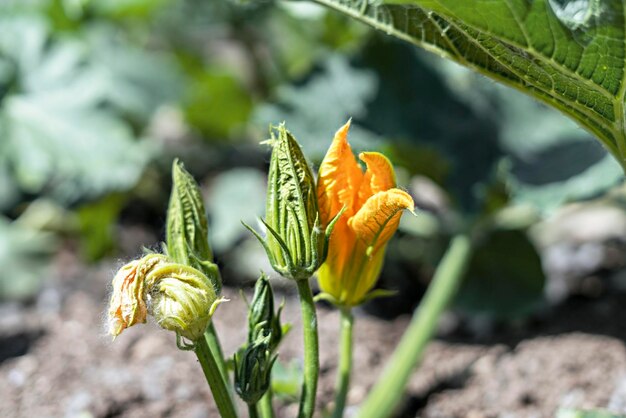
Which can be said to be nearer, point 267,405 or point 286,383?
point 267,405

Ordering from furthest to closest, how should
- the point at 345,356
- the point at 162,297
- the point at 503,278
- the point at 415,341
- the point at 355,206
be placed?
the point at 503,278
the point at 415,341
the point at 345,356
the point at 355,206
the point at 162,297

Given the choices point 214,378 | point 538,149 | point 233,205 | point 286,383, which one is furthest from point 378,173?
point 233,205

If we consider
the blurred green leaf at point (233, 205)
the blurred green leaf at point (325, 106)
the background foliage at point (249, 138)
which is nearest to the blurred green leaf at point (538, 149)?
the background foliage at point (249, 138)

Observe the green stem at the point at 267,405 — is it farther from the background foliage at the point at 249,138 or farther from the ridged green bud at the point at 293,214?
the background foliage at the point at 249,138

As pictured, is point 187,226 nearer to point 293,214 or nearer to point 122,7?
point 293,214

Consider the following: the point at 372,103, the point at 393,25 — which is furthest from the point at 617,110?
the point at 372,103

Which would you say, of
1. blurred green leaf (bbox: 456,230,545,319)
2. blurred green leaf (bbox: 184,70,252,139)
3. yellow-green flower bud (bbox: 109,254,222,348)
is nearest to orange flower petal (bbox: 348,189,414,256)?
yellow-green flower bud (bbox: 109,254,222,348)

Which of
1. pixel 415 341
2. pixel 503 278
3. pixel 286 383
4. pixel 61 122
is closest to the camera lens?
pixel 286 383

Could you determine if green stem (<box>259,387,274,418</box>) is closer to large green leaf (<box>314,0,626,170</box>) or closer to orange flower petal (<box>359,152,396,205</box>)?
orange flower petal (<box>359,152,396,205</box>)

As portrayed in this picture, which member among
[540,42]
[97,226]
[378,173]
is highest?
[540,42]
